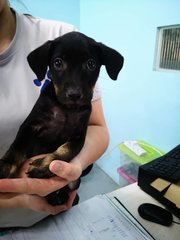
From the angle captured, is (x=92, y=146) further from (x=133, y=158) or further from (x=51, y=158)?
(x=133, y=158)

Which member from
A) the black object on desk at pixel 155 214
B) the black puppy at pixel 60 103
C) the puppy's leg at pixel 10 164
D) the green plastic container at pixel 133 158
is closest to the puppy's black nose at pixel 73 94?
the black puppy at pixel 60 103

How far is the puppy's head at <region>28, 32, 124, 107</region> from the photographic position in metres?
0.66

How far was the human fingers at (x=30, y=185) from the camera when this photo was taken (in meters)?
0.61

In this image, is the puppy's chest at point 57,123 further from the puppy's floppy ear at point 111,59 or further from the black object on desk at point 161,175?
the black object on desk at point 161,175

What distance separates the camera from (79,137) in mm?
741

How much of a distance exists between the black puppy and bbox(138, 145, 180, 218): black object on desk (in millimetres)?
357

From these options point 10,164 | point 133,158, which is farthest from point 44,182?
point 133,158

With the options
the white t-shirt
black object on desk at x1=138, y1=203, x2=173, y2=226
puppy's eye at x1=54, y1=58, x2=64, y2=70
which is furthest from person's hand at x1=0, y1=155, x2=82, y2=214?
black object on desk at x1=138, y1=203, x2=173, y2=226

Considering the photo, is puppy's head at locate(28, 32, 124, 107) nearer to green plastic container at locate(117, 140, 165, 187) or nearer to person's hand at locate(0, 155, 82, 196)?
person's hand at locate(0, 155, 82, 196)

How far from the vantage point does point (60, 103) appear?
73 centimetres

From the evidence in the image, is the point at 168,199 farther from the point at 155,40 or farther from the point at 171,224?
the point at 155,40

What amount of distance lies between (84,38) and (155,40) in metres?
0.95

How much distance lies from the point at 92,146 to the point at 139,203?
0.32 meters

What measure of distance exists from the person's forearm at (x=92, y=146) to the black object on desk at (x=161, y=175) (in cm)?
23
